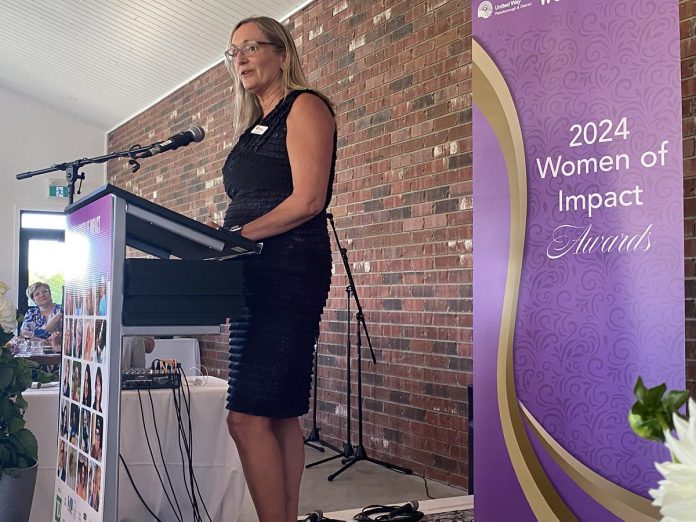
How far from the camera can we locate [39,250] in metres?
10.2

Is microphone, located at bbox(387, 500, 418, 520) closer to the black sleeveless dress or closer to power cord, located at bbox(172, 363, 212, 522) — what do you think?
power cord, located at bbox(172, 363, 212, 522)

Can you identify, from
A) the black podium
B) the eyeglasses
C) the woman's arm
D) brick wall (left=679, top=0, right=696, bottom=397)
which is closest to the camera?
the black podium

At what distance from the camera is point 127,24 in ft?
22.7

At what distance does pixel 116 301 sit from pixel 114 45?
654cm

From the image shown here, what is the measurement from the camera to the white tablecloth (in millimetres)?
2982

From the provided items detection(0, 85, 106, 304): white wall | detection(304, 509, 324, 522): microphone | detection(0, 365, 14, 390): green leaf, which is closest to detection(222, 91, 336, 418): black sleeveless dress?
detection(0, 365, 14, 390): green leaf

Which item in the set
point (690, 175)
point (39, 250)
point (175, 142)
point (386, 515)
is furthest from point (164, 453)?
point (39, 250)

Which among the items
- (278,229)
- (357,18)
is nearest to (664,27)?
(278,229)

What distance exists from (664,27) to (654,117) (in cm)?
22

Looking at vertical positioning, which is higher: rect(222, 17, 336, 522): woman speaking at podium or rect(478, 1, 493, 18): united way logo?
rect(478, 1, 493, 18): united way logo

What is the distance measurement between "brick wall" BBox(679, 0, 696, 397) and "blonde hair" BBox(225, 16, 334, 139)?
5.20 feet

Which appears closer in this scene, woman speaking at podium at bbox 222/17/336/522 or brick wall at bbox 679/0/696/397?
woman speaking at podium at bbox 222/17/336/522

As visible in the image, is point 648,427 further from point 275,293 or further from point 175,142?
point 175,142

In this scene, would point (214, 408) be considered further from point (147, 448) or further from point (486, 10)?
point (486, 10)
